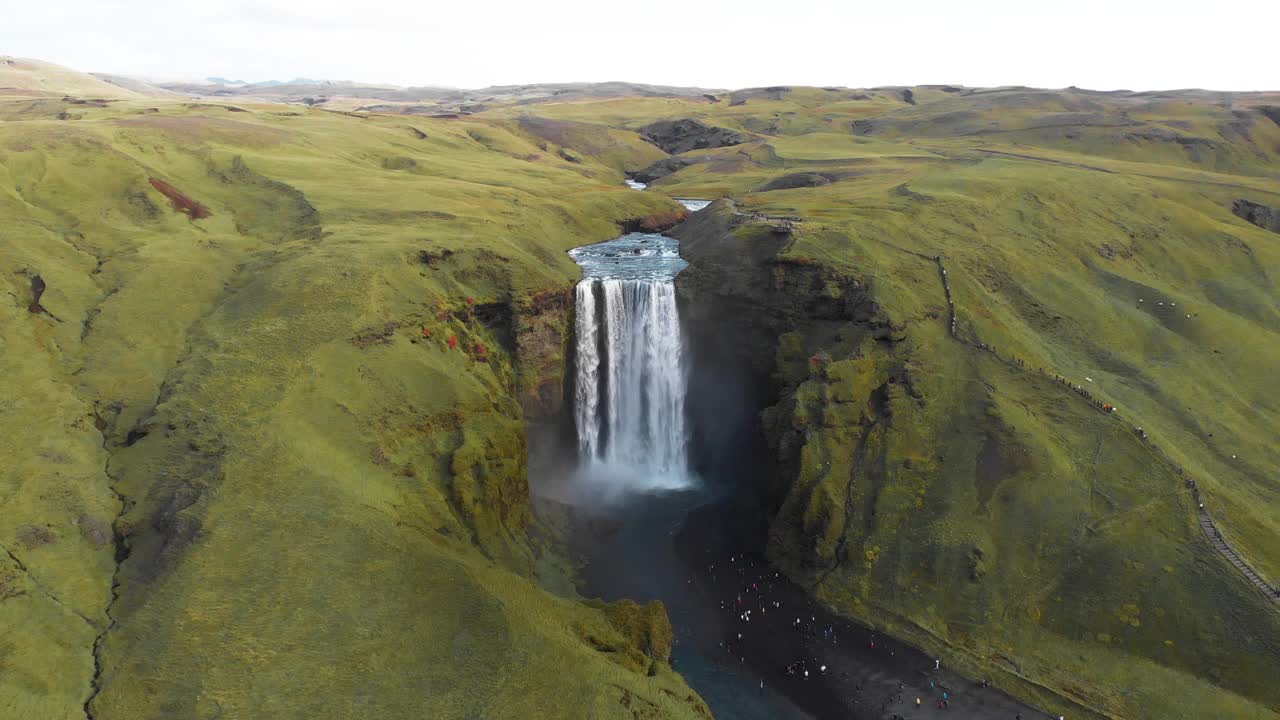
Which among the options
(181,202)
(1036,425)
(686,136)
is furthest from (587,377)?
(686,136)

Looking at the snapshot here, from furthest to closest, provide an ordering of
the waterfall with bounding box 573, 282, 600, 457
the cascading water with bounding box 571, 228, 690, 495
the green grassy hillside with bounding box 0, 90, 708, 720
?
the cascading water with bounding box 571, 228, 690, 495 → the waterfall with bounding box 573, 282, 600, 457 → the green grassy hillside with bounding box 0, 90, 708, 720

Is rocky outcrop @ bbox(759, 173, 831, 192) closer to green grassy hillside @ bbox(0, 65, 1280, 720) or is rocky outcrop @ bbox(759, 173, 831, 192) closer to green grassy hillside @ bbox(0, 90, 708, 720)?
green grassy hillside @ bbox(0, 65, 1280, 720)

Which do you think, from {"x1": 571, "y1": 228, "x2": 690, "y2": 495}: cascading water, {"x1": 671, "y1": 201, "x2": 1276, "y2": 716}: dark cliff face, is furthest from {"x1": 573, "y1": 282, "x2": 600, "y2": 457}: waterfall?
{"x1": 671, "y1": 201, "x2": 1276, "y2": 716}: dark cliff face

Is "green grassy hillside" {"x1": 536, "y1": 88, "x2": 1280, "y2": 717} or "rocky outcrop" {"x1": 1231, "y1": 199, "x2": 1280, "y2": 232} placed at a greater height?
"rocky outcrop" {"x1": 1231, "y1": 199, "x2": 1280, "y2": 232}

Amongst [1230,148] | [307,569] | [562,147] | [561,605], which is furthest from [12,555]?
[1230,148]

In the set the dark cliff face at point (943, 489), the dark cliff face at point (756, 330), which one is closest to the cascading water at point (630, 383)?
the dark cliff face at point (756, 330)

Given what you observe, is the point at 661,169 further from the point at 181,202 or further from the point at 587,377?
the point at 181,202
